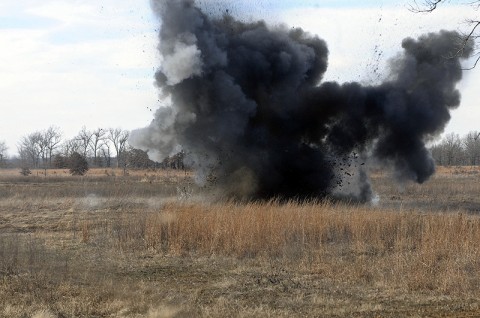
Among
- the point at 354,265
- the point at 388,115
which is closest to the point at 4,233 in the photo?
the point at 354,265

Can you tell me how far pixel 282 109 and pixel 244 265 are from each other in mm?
17167

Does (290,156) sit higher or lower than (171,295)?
higher

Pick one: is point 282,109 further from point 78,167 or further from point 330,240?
point 78,167

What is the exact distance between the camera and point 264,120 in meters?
31.3

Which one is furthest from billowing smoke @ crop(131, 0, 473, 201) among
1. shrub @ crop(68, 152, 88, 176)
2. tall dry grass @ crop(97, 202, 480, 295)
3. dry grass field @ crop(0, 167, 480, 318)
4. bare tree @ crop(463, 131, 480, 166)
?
bare tree @ crop(463, 131, 480, 166)

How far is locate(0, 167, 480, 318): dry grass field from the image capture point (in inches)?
415

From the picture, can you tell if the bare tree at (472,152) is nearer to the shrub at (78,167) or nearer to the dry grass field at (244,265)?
the shrub at (78,167)

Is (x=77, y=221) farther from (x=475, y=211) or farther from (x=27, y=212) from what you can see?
(x=475, y=211)

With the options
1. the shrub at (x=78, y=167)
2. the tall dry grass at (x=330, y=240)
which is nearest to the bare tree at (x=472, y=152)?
the shrub at (x=78, y=167)

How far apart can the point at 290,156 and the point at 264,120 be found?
2387 millimetres

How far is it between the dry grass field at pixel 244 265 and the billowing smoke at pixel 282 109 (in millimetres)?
8124

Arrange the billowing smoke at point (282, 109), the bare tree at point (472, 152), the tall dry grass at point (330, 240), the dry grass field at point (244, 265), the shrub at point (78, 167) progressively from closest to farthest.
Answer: the dry grass field at point (244, 265) → the tall dry grass at point (330, 240) → the billowing smoke at point (282, 109) → the shrub at point (78, 167) → the bare tree at point (472, 152)

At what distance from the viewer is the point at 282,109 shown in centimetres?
3091

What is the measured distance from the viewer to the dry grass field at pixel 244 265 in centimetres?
1053
